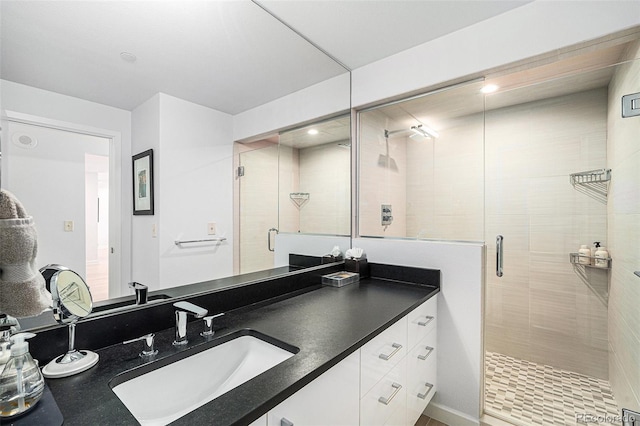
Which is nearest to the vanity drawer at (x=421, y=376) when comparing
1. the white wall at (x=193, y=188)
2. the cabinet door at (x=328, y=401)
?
the cabinet door at (x=328, y=401)

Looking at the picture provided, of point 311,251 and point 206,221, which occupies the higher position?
point 206,221

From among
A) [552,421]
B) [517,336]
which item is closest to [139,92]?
[552,421]

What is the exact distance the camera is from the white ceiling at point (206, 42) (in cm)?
85

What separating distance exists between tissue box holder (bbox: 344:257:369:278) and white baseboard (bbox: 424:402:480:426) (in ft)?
2.95

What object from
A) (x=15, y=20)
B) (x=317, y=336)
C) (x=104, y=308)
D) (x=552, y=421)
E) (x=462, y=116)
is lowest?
(x=552, y=421)

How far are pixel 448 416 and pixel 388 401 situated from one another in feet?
2.91

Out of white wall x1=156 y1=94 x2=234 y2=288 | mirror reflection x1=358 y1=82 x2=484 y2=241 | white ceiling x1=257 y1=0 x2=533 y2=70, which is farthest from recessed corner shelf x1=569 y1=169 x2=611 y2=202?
white wall x1=156 y1=94 x2=234 y2=288

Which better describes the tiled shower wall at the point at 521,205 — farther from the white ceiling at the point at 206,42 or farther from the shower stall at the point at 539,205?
the white ceiling at the point at 206,42

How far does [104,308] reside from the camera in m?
0.97

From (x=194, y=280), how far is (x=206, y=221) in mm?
253

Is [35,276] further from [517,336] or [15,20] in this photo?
[517,336]

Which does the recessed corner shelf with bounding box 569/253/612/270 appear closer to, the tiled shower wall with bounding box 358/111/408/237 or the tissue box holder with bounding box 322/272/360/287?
the tiled shower wall with bounding box 358/111/408/237

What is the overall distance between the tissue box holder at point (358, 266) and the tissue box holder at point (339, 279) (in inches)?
2.6

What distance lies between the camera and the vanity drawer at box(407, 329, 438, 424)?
146cm
